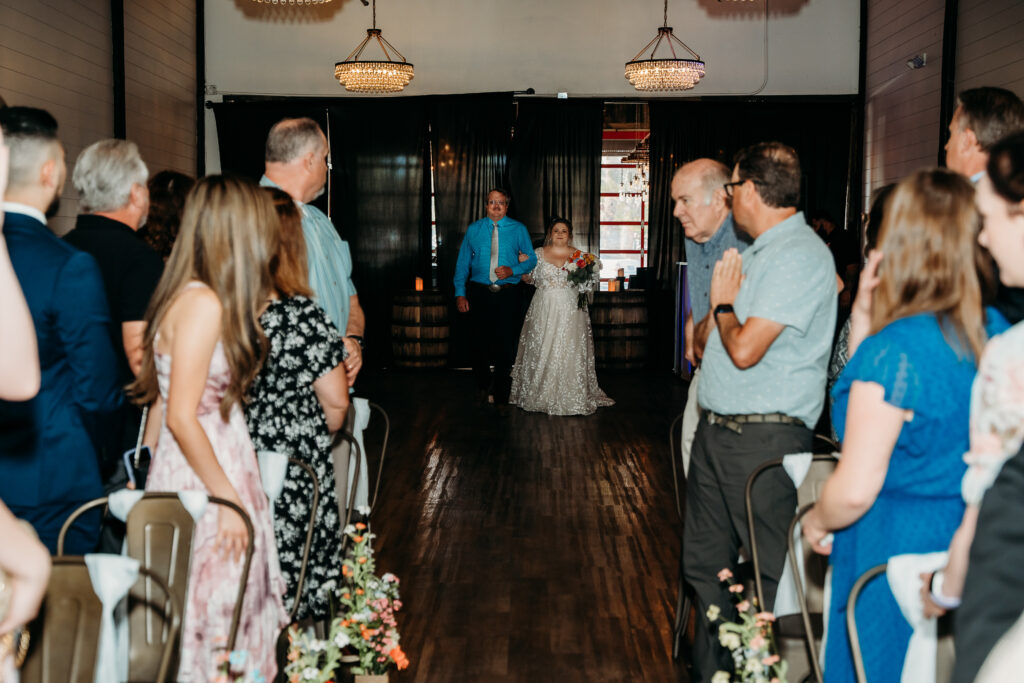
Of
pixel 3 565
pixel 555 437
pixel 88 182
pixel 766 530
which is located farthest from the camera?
pixel 555 437

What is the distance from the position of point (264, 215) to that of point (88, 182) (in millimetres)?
1038

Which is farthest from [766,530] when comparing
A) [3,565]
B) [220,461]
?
[3,565]

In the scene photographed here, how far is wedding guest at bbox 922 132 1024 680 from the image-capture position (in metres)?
1.11

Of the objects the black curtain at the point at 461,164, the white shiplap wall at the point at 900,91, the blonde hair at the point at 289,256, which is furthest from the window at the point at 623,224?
the blonde hair at the point at 289,256

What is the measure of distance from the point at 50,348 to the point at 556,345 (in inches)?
240

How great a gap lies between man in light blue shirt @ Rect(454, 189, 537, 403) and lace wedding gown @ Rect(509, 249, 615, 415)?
151 mm

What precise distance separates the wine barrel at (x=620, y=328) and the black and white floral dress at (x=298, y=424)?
747 cm

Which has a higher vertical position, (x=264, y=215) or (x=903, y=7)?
(x=903, y=7)

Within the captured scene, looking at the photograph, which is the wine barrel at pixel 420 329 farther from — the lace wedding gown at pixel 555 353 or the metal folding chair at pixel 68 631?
the metal folding chair at pixel 68 631

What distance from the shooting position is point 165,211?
3799mm

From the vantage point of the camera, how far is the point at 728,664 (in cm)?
287

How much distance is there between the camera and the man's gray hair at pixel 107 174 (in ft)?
9.95

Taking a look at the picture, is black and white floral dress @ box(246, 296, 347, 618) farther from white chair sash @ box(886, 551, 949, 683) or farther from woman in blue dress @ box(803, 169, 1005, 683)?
white chair sash @ box(886, 551, 949, 683)

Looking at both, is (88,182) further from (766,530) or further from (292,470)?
(766,530)
